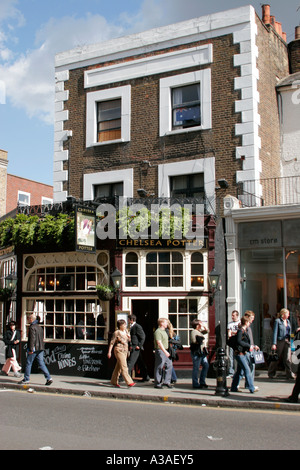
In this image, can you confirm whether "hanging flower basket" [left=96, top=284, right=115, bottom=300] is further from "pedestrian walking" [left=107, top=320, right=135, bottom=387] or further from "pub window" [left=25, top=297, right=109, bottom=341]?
"pedestrian walking" [left=107, top=320, right=135, bottom=387]

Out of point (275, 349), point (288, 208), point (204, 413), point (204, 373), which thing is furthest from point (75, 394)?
point (288, 208)

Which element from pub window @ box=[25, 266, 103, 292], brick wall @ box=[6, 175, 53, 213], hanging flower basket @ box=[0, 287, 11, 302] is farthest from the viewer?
brick wall @ box=[6, 175, 53, 213]

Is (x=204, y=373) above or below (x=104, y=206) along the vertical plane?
below

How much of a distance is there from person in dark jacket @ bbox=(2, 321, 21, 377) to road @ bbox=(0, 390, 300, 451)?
13.0 feet

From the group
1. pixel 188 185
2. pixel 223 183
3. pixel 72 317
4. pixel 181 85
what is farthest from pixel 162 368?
pixel 181 85

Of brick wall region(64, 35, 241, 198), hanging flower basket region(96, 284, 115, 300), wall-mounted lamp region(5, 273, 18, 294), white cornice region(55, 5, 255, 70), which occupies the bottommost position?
hanging flower basket region(96, 284, 115, 300)

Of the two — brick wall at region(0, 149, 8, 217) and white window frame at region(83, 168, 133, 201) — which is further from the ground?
brick wall at region(0, 149, 8, 217)

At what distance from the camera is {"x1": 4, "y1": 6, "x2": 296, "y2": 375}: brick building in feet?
50.2

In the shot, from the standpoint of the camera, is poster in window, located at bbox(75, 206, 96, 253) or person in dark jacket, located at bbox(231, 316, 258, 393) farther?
poster in window, located at bbox(75, 206, 96, 253)

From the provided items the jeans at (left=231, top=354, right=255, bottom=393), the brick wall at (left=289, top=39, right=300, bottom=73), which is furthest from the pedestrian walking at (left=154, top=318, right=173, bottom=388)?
the brick wall at (left=289, top=39, right=300, bottom=73)

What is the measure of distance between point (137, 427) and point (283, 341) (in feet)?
21.3

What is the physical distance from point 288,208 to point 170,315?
14.4 ft

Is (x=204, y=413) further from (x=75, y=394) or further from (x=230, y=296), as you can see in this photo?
(x=230, y=296)

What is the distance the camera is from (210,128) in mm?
16391
